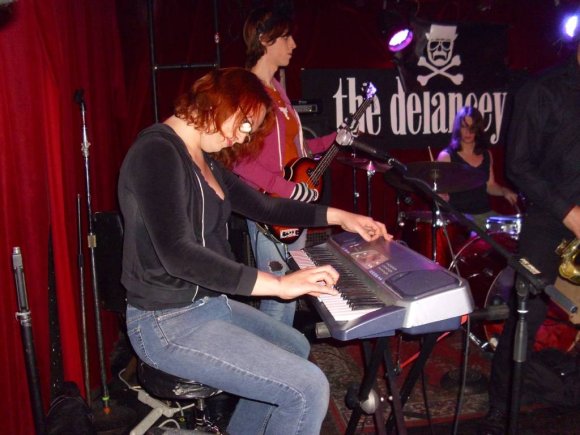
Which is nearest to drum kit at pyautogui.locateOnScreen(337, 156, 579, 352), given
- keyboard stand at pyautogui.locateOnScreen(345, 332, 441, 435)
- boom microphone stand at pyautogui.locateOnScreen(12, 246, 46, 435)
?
keyboard stand at pyautogui.locateOnScreen(345, 332, 441, 435)

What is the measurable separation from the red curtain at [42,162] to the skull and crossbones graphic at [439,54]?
3698mm

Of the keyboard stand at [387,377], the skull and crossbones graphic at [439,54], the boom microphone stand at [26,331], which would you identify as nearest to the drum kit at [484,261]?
the keyboard stand at [387,377]

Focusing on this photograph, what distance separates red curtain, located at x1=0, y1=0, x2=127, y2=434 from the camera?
2.19 metres

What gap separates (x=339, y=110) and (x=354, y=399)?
3984 millimetres

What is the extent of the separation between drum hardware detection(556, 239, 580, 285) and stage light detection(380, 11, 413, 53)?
3.16 m

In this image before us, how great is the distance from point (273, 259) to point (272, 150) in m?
0.59

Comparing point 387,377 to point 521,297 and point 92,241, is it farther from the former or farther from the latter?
point 92,241

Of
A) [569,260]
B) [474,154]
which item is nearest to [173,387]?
[569,260]

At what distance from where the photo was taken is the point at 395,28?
16.5 feet

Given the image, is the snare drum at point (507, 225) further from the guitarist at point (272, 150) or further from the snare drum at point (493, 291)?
the guitarist at point (272, 150)

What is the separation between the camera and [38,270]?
238cm

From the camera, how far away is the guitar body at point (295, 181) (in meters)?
2.90

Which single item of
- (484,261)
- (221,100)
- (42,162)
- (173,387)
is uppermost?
(221,100)

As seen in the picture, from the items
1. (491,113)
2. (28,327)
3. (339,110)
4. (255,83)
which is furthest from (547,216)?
(491,113)
